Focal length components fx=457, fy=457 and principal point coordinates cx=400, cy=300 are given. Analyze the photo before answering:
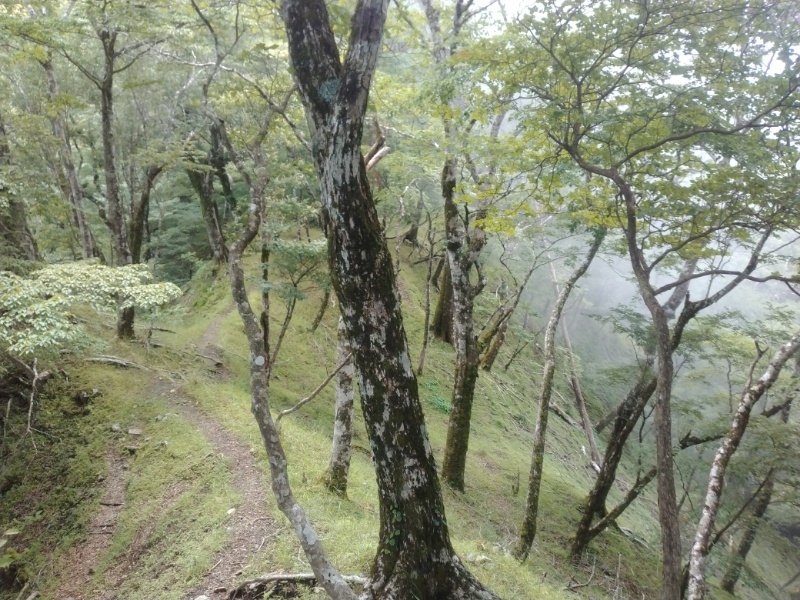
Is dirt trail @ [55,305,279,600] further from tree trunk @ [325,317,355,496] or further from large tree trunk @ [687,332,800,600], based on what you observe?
large tree trunk @ [687,332,800,600]

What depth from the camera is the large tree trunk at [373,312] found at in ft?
10.7

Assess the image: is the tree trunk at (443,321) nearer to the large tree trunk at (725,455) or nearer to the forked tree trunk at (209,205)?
the forked tree trunk at (209,205)

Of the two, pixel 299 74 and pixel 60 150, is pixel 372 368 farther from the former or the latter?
pixel 60 150

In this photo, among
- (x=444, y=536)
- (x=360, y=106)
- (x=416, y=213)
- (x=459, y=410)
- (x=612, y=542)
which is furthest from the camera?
(x=416, y=213)

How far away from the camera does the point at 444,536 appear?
384 cm

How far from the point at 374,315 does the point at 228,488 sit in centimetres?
542

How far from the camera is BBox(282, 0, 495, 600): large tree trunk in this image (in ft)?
Result: 10.7

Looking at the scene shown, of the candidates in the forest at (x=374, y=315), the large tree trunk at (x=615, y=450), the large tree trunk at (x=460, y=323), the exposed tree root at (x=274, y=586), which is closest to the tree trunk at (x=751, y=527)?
the forest at (x=374, y=315)

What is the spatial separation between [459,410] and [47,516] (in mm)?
7533

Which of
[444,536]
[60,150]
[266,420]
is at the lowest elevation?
[444,536]

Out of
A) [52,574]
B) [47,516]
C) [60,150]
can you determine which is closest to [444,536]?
[52,574]

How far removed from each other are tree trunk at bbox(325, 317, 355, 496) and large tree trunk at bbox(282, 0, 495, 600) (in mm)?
3322

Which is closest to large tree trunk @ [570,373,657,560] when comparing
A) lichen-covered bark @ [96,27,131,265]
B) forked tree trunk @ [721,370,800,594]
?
forked tree trunk @ [721,370,800,594]

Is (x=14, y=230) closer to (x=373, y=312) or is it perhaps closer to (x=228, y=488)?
(x=228, y=488)
